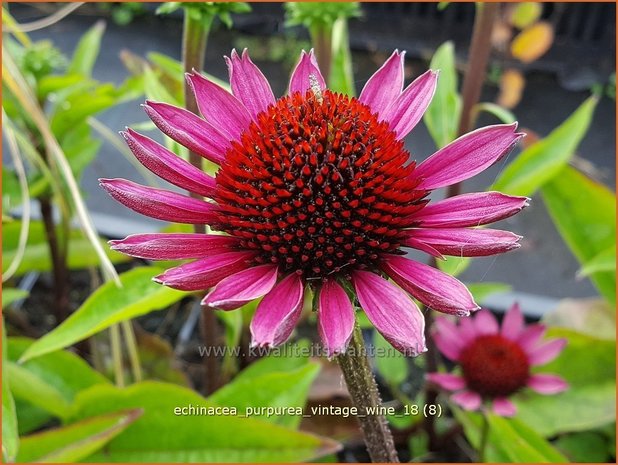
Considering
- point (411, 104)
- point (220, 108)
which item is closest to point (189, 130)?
point (220, 108)

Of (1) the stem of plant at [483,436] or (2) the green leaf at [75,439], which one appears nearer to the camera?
(2) the green leaf at [75,439]

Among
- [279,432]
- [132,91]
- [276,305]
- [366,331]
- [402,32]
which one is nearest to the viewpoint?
[276,305]

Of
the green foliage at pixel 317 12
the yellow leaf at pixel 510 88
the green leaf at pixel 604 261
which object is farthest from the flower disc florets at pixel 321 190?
the yellow leaf at pixel 510 88

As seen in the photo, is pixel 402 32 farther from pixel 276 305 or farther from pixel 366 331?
pixel 276 305

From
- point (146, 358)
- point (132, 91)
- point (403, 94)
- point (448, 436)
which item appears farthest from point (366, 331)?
point (403, 94)

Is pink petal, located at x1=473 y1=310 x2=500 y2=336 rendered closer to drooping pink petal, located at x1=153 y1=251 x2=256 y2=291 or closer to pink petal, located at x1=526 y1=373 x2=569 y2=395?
pink petal, located at x1=526 y1=373 x2=569 y2=395

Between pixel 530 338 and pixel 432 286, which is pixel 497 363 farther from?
pixel 432 286

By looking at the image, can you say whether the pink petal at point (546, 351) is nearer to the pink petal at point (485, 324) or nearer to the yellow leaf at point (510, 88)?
the pink petal at point (485, 324)
